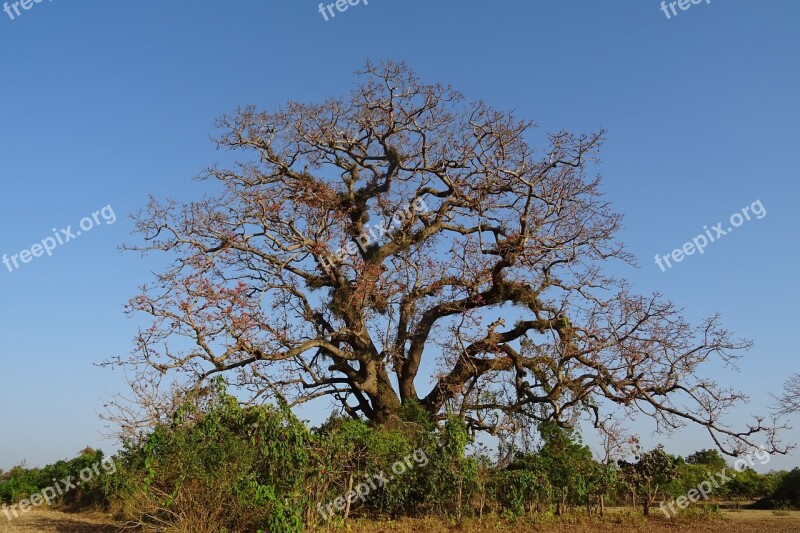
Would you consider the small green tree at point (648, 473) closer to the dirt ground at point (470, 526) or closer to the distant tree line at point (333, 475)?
the distant tree line at point (333, 475)

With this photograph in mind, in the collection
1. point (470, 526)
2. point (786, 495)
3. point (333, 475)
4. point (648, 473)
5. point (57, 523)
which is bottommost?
point (786, 495)

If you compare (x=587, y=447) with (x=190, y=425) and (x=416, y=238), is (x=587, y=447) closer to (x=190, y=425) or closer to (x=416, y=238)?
(x=416, y=238)

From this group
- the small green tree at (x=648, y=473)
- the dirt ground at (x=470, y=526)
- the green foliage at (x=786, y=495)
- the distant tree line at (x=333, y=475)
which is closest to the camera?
the distant tree line at (x=333, y=475)

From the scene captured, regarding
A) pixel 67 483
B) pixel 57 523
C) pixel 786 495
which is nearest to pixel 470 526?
pixel 57 523

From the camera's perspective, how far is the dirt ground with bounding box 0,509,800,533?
10.6 m

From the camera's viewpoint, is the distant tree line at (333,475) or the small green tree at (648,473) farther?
the small green tree at (648,473)

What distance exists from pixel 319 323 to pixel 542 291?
5463mm

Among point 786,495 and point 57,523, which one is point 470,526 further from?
point 786,495

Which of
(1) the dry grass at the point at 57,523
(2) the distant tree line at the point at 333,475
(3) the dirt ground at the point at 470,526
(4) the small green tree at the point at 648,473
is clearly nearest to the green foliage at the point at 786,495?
(2) the distant tree line at the point at 333,475

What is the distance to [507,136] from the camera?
14.5 meters

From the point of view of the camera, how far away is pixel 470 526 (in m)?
10.8

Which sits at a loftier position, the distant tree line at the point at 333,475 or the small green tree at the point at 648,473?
the distant tree line at the point at 333,475

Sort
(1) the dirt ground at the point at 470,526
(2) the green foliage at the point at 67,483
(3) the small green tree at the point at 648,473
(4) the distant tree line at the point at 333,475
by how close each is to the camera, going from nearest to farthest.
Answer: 1. (4) the distant tree line at the point at 333,475
2. (1) the dirt ground at the point at 470,526
3. (3) the small green tree at the point at 648,473
4. (2) the green foliage at the point at 67,483

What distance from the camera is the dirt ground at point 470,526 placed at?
10.6 meters
